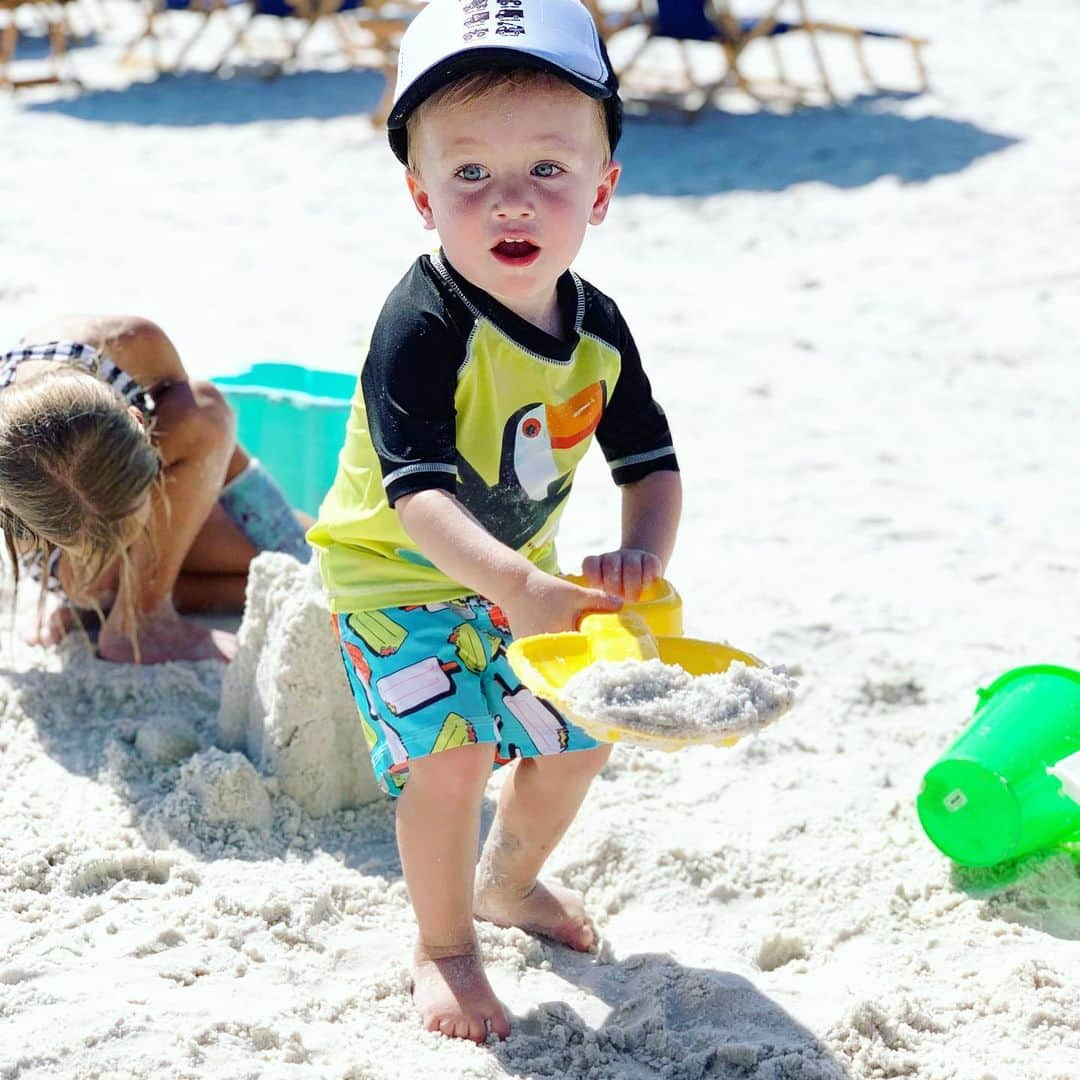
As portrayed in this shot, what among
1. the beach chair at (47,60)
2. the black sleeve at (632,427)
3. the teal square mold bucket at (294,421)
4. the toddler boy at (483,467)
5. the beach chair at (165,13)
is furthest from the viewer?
the beach chair at (165,13)

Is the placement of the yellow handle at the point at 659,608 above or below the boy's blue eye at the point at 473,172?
below

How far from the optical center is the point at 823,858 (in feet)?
7.68

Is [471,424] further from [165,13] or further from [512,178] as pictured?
[165,13]

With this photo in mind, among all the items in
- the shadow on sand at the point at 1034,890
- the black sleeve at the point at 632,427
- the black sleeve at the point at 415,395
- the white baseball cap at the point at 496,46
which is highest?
the white baseball cap at the point at 496,46

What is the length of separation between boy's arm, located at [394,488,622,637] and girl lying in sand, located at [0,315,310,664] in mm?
809

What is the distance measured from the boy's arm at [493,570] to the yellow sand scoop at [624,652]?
0.02 m

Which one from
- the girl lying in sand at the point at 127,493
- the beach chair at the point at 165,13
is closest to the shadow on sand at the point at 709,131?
the beach chair at the point at 165,13

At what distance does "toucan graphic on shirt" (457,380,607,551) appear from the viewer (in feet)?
6.35

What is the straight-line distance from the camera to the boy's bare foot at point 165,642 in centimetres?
279

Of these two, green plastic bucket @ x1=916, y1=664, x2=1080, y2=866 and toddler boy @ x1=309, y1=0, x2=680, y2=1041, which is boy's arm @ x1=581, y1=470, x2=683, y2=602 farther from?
green plastic bucket @ x1=916, y1=664, x2=1080, y2=866

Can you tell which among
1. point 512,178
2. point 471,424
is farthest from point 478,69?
point 471,424

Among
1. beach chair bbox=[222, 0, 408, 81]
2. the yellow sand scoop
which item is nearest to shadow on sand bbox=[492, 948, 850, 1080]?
the yellow sand scoop

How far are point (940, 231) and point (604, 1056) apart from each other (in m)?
4.52

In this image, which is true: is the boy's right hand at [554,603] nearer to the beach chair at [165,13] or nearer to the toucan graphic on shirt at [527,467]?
the toucan graphic on shirt at [527,467]
